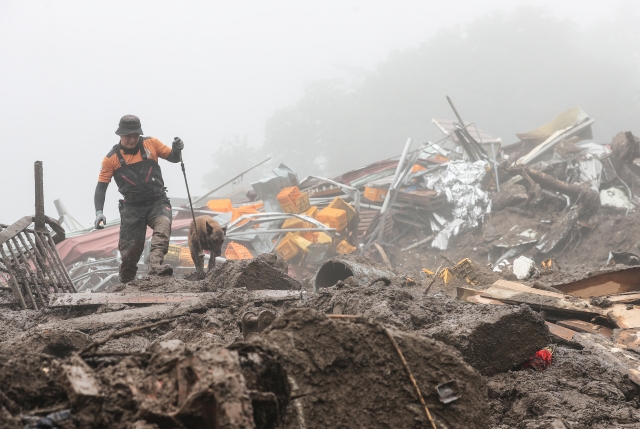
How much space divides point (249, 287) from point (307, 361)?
3088 millimetres

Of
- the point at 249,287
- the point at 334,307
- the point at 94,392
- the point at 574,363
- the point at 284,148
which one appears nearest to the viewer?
the point at 94,392

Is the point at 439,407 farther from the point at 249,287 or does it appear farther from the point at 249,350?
the point at 249,287

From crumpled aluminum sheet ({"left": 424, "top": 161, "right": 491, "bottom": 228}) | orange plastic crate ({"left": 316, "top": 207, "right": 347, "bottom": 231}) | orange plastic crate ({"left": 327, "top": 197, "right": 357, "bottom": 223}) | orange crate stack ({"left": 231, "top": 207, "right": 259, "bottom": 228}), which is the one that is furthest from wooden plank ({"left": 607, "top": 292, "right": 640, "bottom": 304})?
crumpled aluminum sheet ({"left": 424, "top": 161, "right": 491, "bottom": 228})

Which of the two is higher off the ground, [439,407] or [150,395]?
[150,395]

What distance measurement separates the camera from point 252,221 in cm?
1062

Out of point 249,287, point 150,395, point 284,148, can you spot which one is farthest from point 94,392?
point 284,148

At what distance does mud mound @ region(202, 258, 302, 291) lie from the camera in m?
5.00

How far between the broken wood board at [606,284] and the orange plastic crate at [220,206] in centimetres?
894

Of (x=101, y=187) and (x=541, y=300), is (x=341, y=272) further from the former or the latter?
(x=101, y=187)

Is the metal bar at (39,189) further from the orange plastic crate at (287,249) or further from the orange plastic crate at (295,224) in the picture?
the orange plastic crate at (295,224)

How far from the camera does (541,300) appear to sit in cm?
442

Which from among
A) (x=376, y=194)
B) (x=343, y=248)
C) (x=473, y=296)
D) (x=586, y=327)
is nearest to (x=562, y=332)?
(x=586, y=327)

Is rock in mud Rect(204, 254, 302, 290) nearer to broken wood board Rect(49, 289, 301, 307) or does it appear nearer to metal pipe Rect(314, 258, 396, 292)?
broken wood board Rect(49, 289, 301, 307)

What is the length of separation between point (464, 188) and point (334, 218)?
4185mm
